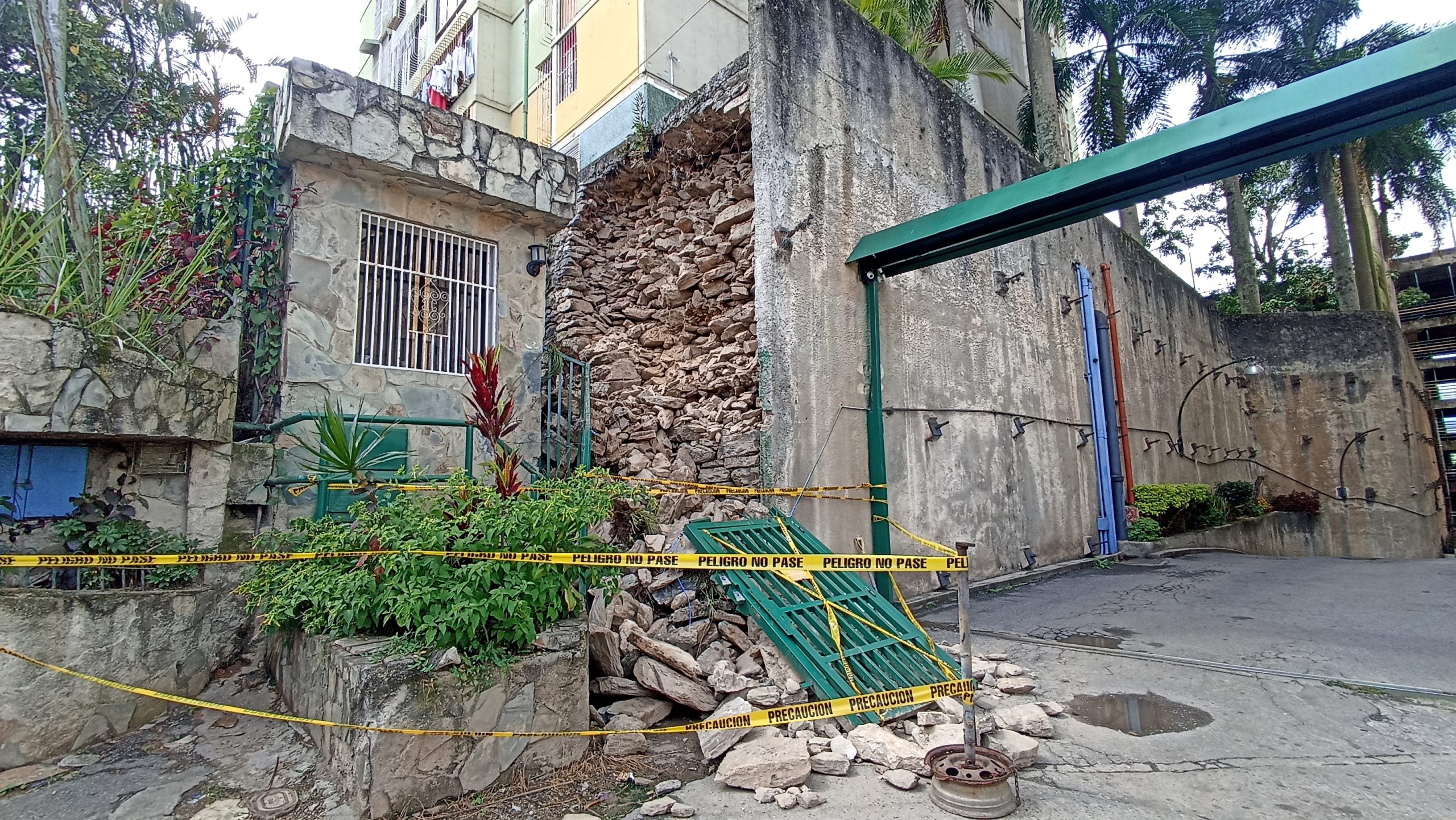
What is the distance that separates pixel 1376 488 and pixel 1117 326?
34.2ft

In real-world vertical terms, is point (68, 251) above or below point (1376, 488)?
above

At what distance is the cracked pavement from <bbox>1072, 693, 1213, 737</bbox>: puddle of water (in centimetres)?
6

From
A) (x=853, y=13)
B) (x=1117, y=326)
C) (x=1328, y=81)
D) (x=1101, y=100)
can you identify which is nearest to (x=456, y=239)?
(x=853, y=13)

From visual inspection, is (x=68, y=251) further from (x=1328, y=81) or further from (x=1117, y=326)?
(x=1117, y=326)

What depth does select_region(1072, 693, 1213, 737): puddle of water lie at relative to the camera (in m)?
3.78

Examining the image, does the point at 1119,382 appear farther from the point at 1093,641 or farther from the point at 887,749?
the point at 887,749

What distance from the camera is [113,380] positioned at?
4023mm

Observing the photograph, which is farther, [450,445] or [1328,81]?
[450,445]

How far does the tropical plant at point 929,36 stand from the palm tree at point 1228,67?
6.99 meters

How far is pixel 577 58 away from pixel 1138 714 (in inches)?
561

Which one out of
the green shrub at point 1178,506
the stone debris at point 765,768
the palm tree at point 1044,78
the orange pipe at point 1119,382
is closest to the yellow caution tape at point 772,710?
the stone debris at point 765,768

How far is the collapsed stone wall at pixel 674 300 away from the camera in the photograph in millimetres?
6680

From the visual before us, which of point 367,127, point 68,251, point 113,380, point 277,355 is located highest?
point 367,127

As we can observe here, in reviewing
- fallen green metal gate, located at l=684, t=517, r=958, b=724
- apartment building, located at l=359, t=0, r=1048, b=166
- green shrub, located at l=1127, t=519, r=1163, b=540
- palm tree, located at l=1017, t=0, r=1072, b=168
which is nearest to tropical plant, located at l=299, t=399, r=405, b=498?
fallen green metal gate, located at l=684, t=517, r=958, b=724
